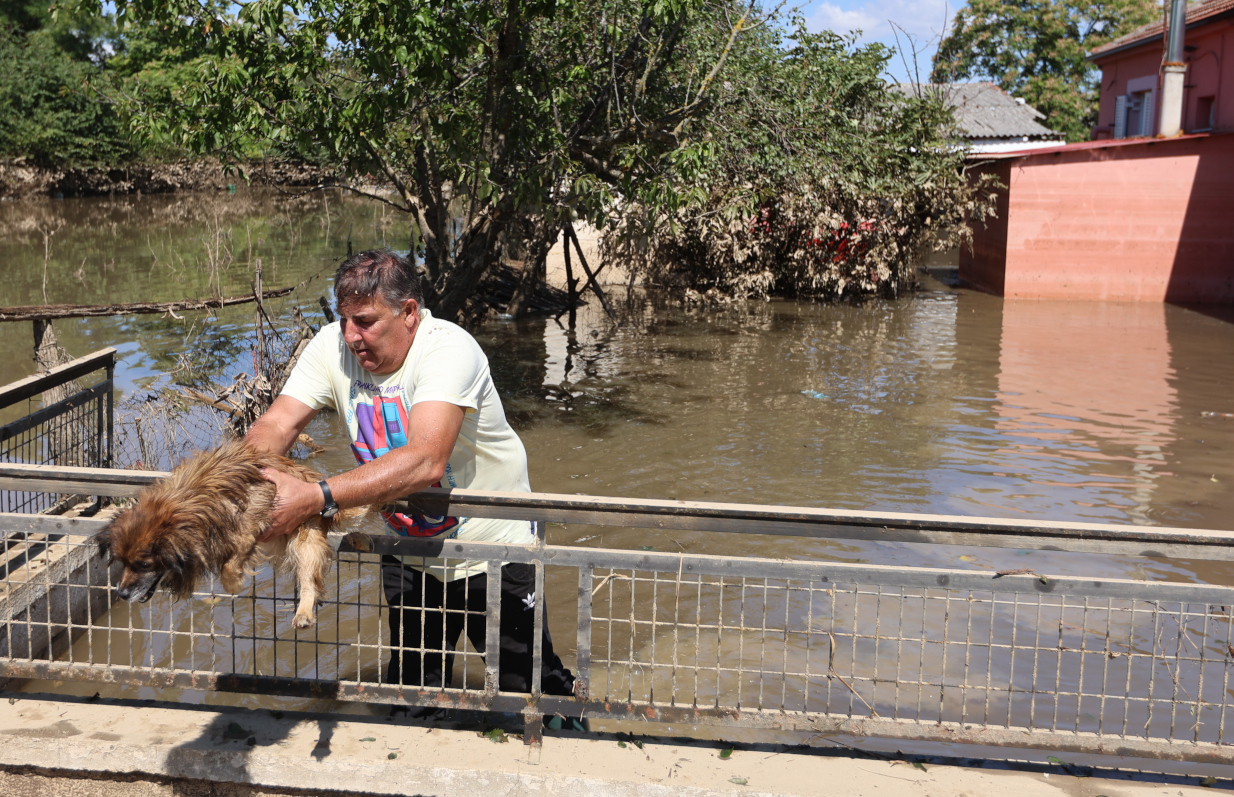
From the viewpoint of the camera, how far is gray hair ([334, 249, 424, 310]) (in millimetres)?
3104

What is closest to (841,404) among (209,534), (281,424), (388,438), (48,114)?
(388,438)

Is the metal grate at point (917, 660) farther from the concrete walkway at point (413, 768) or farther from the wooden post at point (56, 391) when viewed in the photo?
the wooden post at point (56, 391)

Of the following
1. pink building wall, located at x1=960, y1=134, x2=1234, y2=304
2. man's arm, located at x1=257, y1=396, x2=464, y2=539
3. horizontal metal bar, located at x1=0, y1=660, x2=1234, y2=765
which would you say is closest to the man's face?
man's arm, located at x1=257, y1=396, x2=464, y2=539

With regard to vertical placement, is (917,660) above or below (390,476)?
below

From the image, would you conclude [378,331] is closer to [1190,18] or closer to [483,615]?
[483,615]

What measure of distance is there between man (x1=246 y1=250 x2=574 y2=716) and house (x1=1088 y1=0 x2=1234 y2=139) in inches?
895

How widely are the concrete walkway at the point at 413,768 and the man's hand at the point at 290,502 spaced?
0.89 metres

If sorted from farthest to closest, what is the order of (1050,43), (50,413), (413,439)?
1. (1050,43)
2. (50,413)
3. (413,439)

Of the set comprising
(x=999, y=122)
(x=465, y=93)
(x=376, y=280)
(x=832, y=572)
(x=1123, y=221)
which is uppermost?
(x=999, y=122)

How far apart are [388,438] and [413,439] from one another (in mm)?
399

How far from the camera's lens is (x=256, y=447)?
9.38ft

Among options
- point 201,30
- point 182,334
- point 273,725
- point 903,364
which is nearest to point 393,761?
point 273,725

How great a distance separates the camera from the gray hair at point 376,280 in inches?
122

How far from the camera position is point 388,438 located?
330cm
